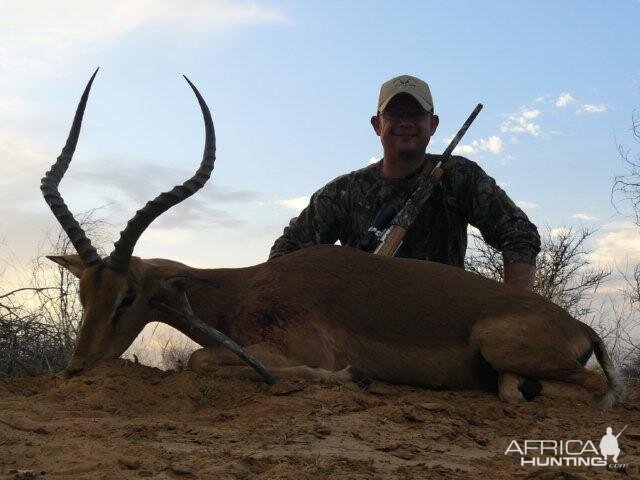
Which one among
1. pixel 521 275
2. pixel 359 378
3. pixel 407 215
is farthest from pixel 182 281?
pixel 521 275

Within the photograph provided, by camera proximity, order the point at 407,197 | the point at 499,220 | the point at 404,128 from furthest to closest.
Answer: the point at 404,128
the point at 407,197
the point at 499,220

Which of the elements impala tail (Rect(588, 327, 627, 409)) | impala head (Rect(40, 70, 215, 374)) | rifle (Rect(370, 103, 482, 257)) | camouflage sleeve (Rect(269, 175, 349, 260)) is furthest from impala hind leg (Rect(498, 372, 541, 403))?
camouflage sleeve (Rect(269, 175, 349, 260))

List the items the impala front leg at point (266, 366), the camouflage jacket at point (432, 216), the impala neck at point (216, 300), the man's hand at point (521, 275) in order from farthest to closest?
1. the camouflage jacket at point (432, 216)
2. the man's hand at point (521, 275)
3. the impala neck at point (216, 300)
4. the impala front leg at point (266, 366)

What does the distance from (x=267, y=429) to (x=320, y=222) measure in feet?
15.0

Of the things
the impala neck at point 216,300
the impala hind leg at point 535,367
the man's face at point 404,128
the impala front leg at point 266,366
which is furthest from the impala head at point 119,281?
the man's face at point 404,128

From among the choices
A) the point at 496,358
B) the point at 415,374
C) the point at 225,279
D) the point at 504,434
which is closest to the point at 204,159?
the point at 225,279

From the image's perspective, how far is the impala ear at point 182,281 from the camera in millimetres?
5141

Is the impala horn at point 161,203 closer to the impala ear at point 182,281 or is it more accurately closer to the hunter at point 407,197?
the impala ear at point 182,281

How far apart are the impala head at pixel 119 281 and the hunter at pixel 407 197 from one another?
2.59 meters

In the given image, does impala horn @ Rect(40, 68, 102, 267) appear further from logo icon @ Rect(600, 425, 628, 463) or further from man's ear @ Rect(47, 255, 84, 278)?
logo icon @ Rect(600, 425, 628, 463)

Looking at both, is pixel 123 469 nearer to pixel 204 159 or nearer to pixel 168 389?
pixel 168 389

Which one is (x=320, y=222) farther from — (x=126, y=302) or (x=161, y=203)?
(x=126, y=302)

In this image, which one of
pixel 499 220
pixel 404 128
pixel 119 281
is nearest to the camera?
pixel 119 281

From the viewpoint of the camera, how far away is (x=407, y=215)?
6934 millimetres
